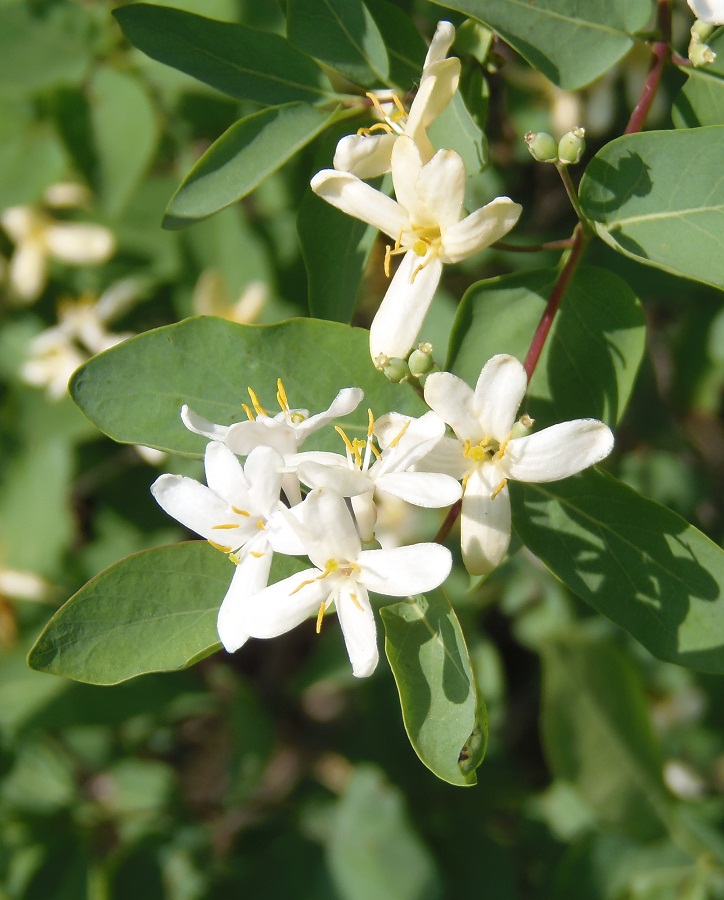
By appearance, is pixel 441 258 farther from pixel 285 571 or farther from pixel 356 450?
pixel 285 571

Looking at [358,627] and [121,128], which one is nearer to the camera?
[358,627]

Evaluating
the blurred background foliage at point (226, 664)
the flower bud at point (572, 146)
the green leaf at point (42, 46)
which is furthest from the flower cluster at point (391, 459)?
the green leaf at point (42, 46)

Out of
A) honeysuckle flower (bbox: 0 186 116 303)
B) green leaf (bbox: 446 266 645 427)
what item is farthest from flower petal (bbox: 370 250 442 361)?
honeysuckle flower (bbox: 0 186 116 303)

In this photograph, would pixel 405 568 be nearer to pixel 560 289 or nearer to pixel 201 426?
pixel 201 426

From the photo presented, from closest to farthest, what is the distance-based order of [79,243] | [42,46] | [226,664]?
1. [42,46]
2. [79,243]
3. [226,664]

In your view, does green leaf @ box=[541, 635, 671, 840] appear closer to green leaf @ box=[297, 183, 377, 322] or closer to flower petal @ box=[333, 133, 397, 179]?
green leaf @ box=[297, 183, 377, 322]

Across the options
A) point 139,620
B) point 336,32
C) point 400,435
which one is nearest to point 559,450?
point 400,435

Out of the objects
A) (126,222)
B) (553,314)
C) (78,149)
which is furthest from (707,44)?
(126,222)
